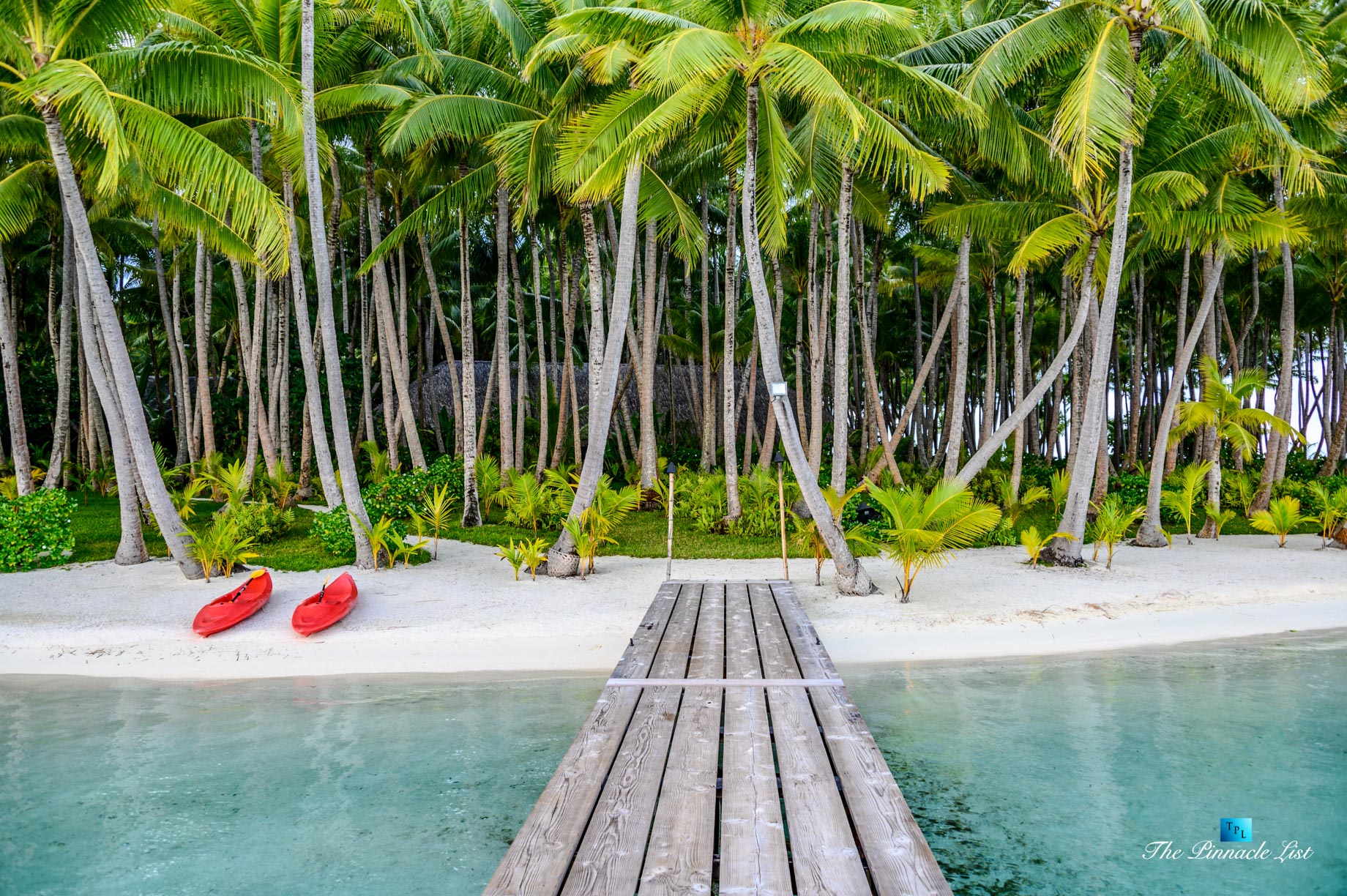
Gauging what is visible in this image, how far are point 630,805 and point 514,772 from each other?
228 centimetres

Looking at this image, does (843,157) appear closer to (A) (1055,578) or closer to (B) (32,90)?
(A) (1055,578)

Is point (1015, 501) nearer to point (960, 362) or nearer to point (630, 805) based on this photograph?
point (960, 362)

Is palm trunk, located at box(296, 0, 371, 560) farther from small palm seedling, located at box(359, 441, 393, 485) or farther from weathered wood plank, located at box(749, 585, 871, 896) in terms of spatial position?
weathered wood plank, located at box(749, 585, 871, 896)

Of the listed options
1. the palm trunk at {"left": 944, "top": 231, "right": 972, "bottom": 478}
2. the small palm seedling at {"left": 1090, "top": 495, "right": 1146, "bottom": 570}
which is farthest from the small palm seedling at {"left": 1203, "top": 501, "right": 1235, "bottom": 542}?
the palm trunk at {"left": 944, "top": 231, "right": 972, "bottom": 478}

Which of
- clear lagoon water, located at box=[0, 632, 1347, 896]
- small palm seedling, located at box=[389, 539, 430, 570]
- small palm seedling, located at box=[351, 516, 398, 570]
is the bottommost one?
clear lagoon water, located at box=[0, 632, 1347, 896]

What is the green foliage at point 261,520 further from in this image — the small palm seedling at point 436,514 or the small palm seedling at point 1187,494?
the small palm seedling at point 1187,494

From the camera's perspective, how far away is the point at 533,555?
9984 mm

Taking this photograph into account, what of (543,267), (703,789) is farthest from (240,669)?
(543,267)

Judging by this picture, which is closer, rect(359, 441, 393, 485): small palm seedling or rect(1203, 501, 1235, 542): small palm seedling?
rect(1203, 501, 1235, 542): small palm seedling

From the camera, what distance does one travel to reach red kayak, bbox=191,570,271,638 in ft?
26.1

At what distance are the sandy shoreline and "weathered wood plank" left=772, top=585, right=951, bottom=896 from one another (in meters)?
3.19

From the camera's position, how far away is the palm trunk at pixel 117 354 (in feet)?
30.6

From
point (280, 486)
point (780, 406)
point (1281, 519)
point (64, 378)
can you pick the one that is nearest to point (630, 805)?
point (780, 406)

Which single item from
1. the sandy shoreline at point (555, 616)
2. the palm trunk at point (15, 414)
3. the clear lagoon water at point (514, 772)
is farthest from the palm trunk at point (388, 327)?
the clear lagoon water at point (514, 772)
